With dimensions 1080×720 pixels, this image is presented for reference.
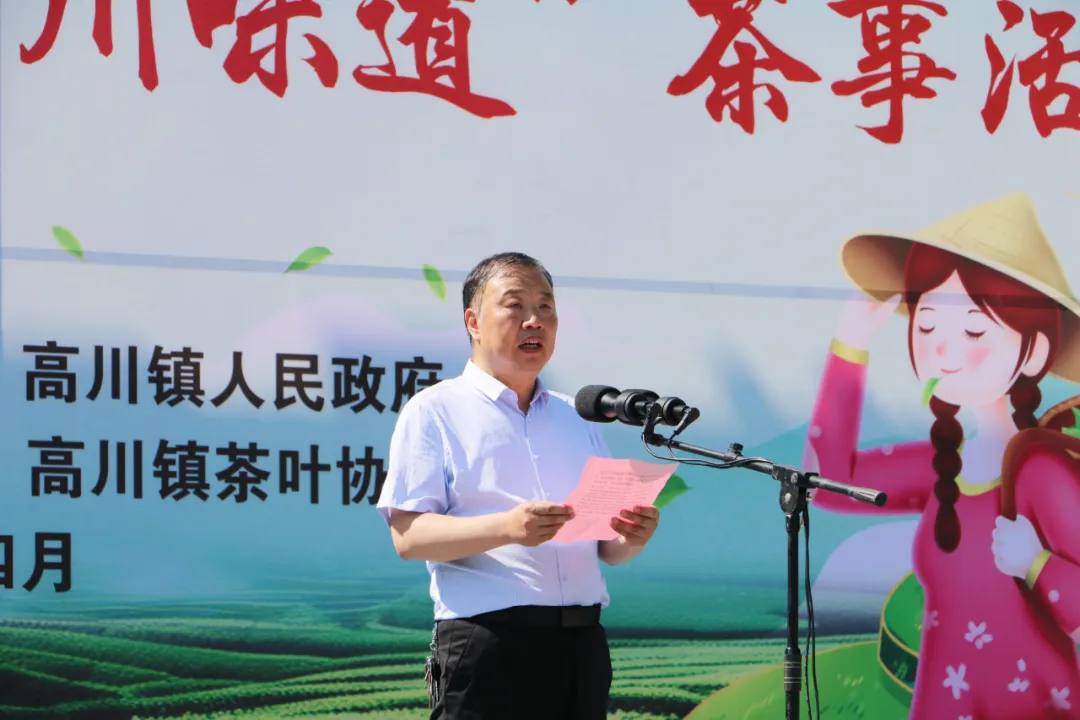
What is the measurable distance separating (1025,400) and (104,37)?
8.58 ft

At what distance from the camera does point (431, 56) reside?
3.07 metres

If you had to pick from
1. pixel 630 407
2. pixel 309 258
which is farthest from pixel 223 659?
pixel 630 407

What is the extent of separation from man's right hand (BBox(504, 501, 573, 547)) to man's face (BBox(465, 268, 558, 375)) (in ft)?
1.11

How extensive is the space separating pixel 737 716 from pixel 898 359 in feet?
3.50

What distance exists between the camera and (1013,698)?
324 cm

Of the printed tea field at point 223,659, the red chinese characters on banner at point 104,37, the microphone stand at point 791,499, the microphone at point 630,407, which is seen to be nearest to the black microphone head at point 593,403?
the microphone at point 630,407

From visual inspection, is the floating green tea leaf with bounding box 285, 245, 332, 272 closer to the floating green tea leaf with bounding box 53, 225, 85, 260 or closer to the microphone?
the floating green tea leaf with bounding box 53, 225, 85, 260

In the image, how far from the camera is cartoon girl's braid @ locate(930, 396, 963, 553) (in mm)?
3277

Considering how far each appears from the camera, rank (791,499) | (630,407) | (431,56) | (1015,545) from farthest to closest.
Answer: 1. (1015,545)
2. (431,56)
3. (630,407)
4. (791,499)

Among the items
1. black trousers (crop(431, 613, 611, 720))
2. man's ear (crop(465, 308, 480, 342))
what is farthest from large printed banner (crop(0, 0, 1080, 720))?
black trousers (crop(431, 613, 611, 720))

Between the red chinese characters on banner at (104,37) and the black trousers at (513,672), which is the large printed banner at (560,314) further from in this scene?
the black trousers at (513,672)

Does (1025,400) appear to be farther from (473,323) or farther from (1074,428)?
(473,323)

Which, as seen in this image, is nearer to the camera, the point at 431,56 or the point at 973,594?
the point at 431,56

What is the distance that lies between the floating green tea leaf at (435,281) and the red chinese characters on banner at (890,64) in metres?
1.24
